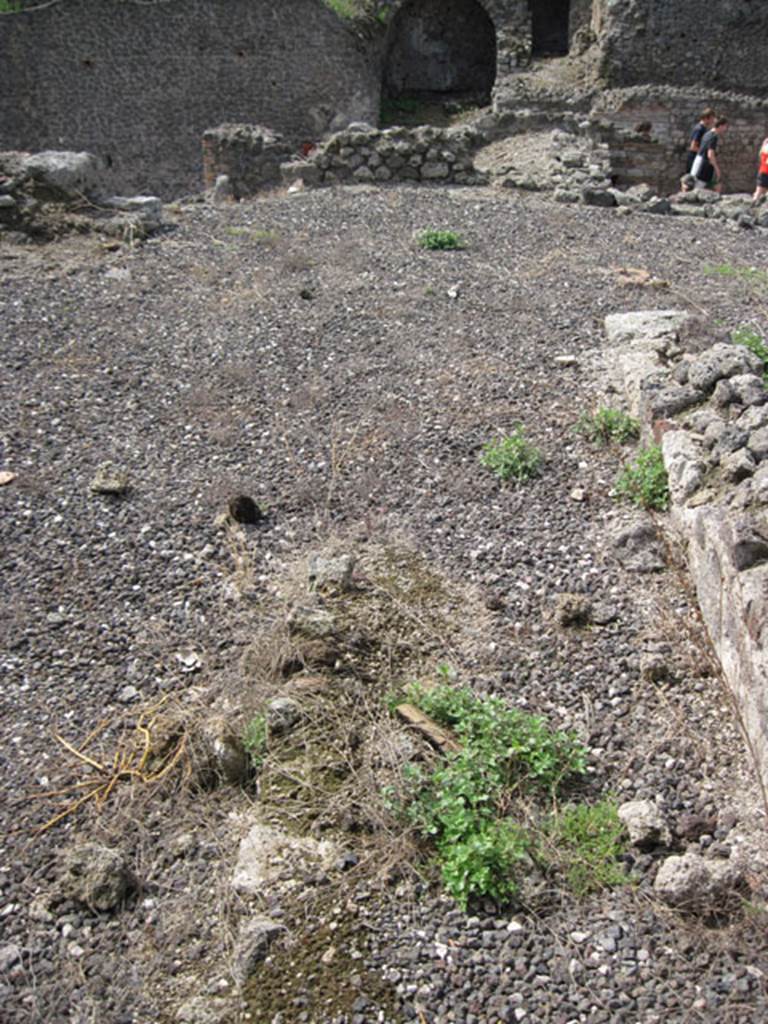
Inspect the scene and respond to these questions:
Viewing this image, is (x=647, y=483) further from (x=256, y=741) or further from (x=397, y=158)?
(x=397, y=158)

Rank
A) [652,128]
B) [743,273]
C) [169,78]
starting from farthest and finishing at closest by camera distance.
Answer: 1. [169,78]
2. [652,128]
3. [743,273]

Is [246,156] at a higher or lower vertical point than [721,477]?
higher

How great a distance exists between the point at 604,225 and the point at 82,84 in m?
13.6

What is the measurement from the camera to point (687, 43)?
1775cm

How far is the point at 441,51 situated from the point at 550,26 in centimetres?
241

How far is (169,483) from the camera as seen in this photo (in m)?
5.61

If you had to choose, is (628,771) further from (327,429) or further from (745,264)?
(745,264)

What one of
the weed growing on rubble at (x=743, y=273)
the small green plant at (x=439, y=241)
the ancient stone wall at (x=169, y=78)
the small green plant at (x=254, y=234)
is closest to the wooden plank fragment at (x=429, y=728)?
the weed growing on rubble at (x=743, y=273)

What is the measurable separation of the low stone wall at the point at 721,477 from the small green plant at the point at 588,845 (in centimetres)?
60

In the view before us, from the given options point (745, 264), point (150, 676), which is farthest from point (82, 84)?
point (150, 676)

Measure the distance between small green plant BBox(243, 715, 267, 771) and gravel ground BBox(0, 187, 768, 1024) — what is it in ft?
0.59

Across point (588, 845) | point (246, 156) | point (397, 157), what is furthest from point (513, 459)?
point (246, 156)

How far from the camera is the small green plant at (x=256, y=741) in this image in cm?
369

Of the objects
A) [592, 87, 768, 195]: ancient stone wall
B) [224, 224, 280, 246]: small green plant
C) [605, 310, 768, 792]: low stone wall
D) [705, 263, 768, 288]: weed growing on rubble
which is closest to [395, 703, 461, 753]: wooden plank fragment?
[605, 310, 768, 792]: low stone wall
